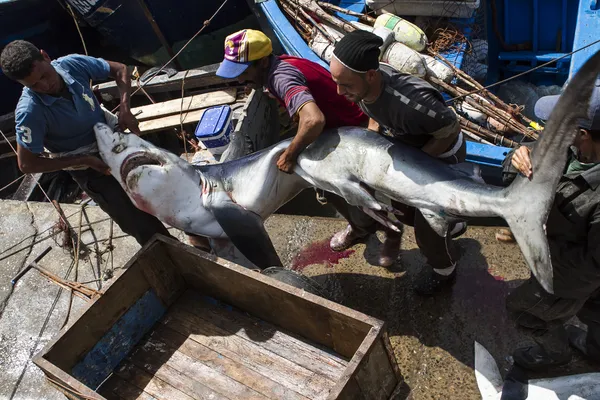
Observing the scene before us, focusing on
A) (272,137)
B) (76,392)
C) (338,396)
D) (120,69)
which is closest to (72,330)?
(76,392)

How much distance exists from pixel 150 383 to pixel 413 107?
7.45ft

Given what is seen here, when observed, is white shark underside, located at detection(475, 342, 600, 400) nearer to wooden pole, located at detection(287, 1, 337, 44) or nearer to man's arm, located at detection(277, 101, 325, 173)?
man's arm, located at detection(277, 101, 325, 173)

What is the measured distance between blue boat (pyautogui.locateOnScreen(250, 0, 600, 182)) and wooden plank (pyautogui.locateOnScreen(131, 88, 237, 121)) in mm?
826


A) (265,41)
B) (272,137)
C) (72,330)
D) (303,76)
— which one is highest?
(265,41)

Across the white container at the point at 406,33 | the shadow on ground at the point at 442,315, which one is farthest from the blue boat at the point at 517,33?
the shadow on ground at the point at 442,315

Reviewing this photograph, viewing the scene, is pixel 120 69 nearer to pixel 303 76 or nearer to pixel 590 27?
pixel 303 76

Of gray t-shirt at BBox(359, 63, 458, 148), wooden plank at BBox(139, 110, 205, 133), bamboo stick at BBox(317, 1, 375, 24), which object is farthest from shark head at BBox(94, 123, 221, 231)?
bamboo stick at BBox(317, 1, 375, 24)

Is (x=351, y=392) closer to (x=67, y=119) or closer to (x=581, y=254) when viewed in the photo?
(x=581, y=254)

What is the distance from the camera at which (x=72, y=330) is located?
2705 mm

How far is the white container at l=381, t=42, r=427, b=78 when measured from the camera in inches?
166

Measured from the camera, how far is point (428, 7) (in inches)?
189

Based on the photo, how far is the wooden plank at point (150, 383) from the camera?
2.90 metres

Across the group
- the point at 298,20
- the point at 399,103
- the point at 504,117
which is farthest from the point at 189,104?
the point at 399,103

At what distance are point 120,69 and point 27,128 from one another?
2.93 feet
